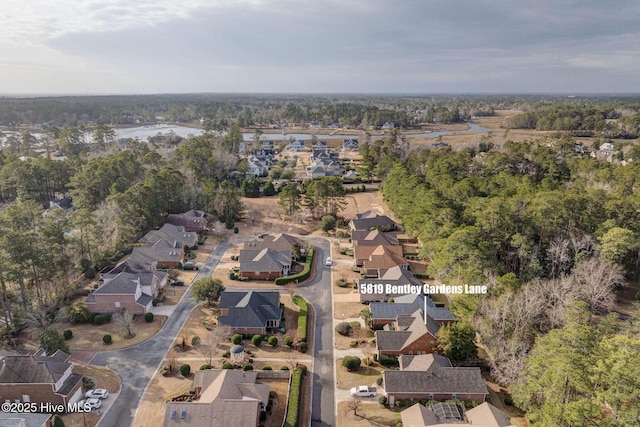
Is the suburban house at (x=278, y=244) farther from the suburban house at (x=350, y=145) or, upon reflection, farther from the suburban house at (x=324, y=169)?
the suburban house at (x=350, y=145)

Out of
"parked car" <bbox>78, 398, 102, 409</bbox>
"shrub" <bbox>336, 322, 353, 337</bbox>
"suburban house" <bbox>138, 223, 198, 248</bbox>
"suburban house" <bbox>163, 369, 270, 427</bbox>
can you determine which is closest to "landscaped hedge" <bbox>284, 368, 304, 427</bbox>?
"suburban house" <bbox>163, 369, 270, 427</bbox>

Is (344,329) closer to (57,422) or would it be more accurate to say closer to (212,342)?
(212,342)

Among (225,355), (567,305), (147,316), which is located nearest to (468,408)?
(567,305)

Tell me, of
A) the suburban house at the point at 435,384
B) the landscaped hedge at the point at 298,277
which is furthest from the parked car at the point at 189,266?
the suburban house at the point at 435,384

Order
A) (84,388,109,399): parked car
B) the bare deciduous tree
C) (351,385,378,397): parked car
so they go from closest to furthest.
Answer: (84,388,109,399): parked car < (351,385,378,397): parked car < the bare deciduous tree

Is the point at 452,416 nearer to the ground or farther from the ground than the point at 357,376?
farther from the ground

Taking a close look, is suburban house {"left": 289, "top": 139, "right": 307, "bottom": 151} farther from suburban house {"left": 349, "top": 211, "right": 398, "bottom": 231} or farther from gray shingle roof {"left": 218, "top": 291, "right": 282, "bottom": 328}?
gray shingle roof {"left": 218, "top": 291, "right": 282, "bottom": 328}

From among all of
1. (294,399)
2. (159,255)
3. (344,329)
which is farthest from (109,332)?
(344,329)
